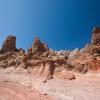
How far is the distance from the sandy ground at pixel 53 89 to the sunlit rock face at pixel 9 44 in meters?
17.7

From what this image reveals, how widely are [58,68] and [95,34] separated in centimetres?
1185

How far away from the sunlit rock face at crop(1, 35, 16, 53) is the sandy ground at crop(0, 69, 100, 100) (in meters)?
17.7

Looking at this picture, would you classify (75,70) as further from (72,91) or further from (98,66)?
(72,91)

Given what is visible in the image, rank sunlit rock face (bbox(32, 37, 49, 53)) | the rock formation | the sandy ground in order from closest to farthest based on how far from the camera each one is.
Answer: the sandy ground
the rock formation
sunlit rock face (bbox(32, 37, 49, 53))

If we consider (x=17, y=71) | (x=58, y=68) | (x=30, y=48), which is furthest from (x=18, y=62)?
(x=58, y=68)

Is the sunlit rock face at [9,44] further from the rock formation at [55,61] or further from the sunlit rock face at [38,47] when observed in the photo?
the sunlit rock face at [38,47]

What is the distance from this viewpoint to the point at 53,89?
29781 mm

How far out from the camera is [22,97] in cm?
2541

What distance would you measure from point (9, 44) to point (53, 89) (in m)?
28.0

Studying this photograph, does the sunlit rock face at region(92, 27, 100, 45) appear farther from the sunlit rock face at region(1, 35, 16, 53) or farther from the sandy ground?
the sunlit rock face at region(1, 35, 16, 53)

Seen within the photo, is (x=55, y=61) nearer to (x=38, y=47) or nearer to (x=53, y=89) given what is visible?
(x=53, y=89)

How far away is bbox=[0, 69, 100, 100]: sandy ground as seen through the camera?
25.7 metres

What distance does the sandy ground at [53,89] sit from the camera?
2567 centimetres

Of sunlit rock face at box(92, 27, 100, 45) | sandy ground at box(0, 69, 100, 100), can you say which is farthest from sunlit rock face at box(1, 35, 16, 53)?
sunlit rock face at box(92, 27, 100, 45)
